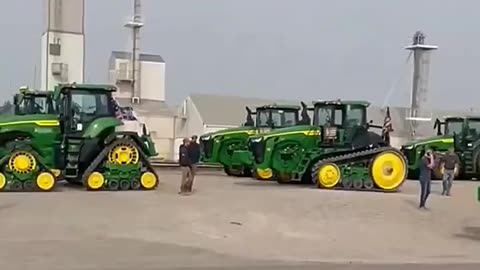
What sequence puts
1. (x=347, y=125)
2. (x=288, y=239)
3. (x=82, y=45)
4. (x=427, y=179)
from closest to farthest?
(x=288, y=239) → (x=427, y=179) → (x=347, y=125) → (x=82, y=45)

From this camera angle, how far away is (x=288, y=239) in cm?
1844

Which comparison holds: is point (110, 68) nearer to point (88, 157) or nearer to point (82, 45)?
point (82, 45)

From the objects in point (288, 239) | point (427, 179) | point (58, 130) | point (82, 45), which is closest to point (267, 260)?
point (288, 239)

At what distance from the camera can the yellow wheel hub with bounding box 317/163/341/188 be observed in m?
25.8

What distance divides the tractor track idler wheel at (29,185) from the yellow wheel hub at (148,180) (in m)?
3.00

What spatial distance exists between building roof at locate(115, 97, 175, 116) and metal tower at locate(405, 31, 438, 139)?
771 inches

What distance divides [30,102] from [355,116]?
33.7 feet

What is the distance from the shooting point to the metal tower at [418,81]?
6819 cm

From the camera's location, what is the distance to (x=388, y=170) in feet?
84.6

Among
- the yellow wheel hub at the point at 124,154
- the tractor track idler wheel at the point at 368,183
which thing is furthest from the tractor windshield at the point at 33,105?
the tractor track idler wheel at the point at 368,183

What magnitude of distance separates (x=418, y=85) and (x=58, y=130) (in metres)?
49.3

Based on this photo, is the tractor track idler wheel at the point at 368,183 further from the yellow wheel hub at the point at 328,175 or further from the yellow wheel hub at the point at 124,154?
the yellow wheel hub at the point at 124,154

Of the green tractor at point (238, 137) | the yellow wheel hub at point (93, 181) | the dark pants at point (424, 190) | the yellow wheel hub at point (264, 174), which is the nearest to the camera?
the dark pants at point (424, 190)

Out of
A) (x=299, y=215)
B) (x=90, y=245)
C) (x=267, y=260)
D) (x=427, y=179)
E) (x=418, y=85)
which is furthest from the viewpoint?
(x=418, y=85)
